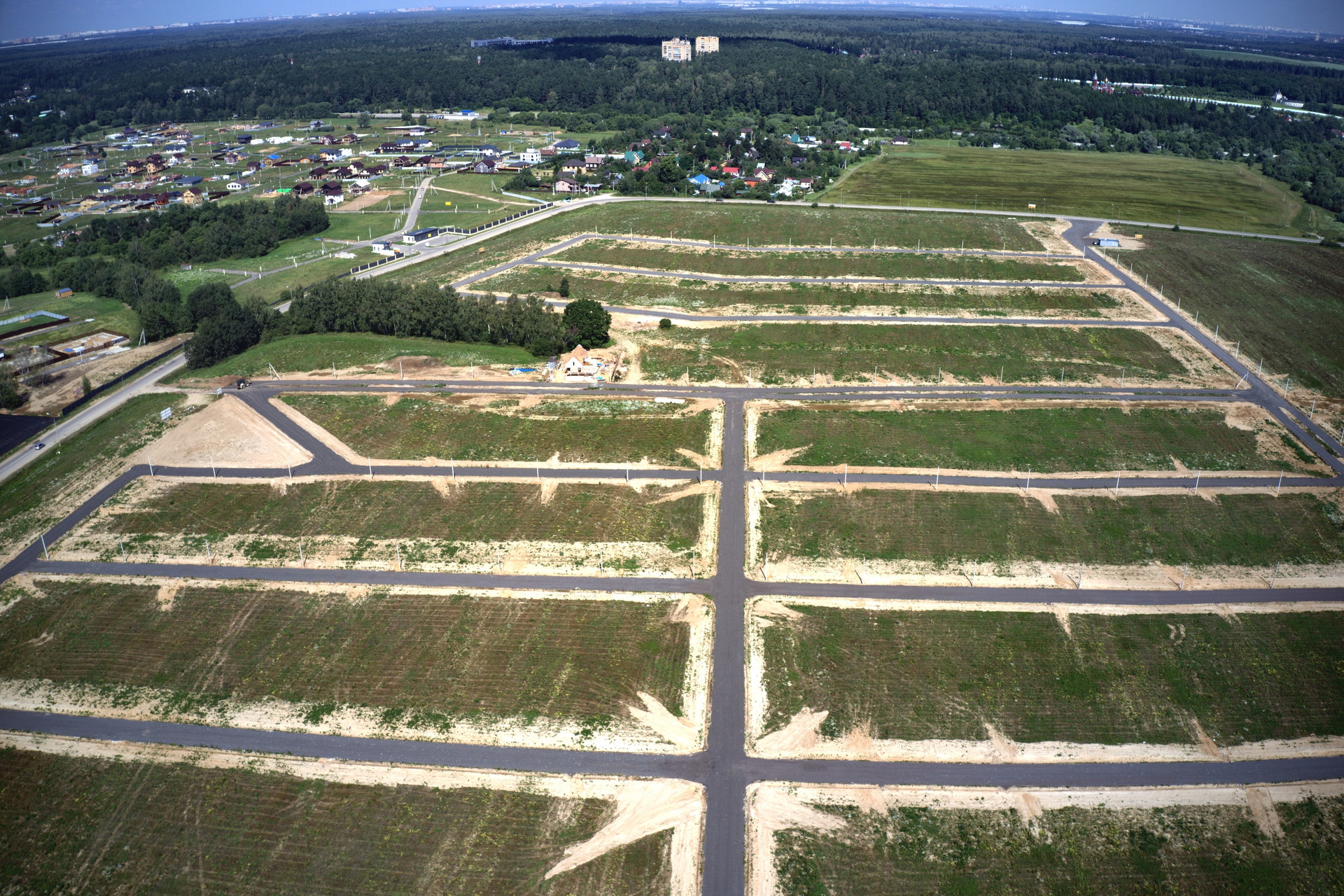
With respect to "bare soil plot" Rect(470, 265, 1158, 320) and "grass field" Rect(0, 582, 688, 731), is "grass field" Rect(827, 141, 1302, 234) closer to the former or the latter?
"bare soil plot" Rect(470, 265, 1158, 320)

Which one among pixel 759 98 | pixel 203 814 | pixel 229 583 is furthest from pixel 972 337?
pixel 759 98

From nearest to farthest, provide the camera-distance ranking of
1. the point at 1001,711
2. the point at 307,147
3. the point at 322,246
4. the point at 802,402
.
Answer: the point at 1001,711
the point at 802,402
the point at 322,246
the point at 307,147

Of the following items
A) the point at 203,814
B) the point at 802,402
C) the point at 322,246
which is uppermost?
the point at 322,246

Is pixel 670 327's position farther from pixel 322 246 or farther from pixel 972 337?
pixel 322 246

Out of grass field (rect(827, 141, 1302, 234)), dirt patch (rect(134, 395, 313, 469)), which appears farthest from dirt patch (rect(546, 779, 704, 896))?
grass field (rect(827, 141, 1302, 234))

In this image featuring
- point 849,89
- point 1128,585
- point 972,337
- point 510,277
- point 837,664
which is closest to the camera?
point 837,664

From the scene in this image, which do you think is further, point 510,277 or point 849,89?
point 849,89

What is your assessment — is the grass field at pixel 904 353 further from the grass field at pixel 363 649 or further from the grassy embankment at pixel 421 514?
the grass field at pixel 363 649
